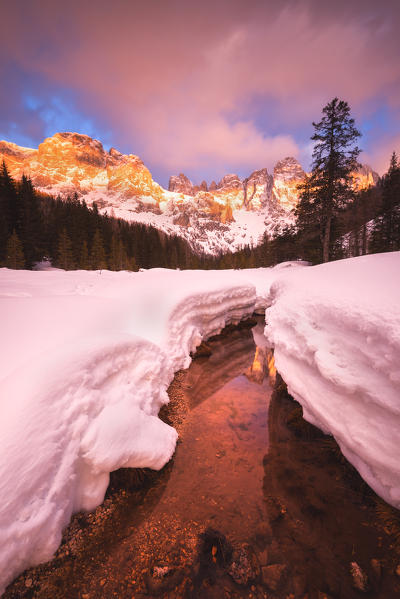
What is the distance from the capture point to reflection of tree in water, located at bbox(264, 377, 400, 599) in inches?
105

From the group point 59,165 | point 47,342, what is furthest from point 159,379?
point 59,165

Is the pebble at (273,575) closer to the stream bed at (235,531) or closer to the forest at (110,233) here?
the stream bed at (235,531)

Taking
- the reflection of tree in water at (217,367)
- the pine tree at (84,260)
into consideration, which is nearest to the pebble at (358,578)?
the reflection of tree in water at (217,367)

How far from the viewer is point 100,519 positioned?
3.25 meters

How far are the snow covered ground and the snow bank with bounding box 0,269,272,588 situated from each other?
0.01m

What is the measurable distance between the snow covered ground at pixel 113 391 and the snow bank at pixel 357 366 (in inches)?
0.7

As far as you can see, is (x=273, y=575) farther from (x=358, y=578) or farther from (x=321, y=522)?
(x=321, y=522)

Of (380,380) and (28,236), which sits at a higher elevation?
(28,236)

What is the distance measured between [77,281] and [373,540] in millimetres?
11120

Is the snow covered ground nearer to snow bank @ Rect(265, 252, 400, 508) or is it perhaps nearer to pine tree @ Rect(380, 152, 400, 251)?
snow bank @ Rect(265, 252, 400, 508)

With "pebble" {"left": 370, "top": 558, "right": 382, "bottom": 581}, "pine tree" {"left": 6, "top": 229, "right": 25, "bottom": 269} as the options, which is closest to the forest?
"pine tree" {"left": 6, "top": 229, "right": 25, "bottom": 269}

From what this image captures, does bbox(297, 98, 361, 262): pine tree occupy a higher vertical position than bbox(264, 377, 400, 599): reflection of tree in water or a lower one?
higher

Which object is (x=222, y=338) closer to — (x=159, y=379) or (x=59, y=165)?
(x=159, y=379)

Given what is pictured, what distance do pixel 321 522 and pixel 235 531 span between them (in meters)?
1.33
